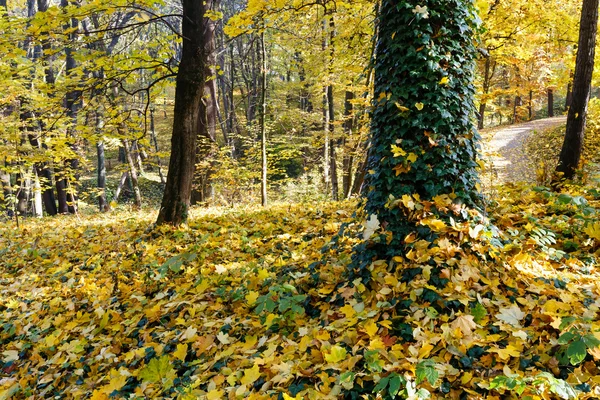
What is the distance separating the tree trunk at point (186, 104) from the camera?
612 cm

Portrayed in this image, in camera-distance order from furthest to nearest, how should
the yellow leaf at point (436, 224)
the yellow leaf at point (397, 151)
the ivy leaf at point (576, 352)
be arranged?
the yellow leaf at point (397, 151) → the yellow leaf at point (436, 224) → the ivy leaf at point (576, 352)

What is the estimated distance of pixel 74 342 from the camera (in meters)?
3.68

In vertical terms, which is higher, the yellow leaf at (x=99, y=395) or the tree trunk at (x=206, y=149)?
the tree trunk at (x=206, y=149)

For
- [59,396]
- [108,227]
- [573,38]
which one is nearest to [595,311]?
[59,396]

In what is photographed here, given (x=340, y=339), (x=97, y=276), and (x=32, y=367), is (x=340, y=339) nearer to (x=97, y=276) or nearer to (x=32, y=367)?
(x=32, y=367)

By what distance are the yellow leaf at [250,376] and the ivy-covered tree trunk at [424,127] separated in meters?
1.19

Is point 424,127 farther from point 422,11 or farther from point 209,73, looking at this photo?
point 209,73

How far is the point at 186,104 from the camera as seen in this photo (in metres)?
6.14

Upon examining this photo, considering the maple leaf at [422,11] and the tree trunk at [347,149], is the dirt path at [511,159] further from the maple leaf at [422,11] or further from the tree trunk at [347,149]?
the maple leaf at [422,11]

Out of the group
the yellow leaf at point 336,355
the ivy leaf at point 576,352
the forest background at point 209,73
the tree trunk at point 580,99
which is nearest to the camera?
the ivy leaf at point 576,352

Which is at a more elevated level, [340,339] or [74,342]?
[340,339]

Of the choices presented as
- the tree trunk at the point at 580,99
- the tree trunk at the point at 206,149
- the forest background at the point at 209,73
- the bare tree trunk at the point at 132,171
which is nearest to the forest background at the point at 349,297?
the forest background at the point at 209,73

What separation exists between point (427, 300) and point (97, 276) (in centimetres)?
474

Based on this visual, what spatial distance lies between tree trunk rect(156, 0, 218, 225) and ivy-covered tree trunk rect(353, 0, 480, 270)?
158 inches
